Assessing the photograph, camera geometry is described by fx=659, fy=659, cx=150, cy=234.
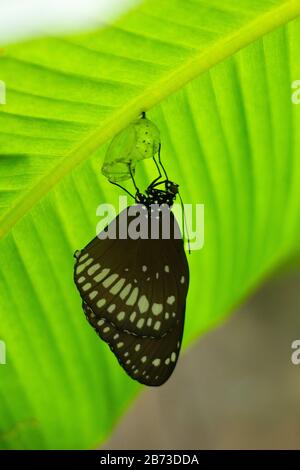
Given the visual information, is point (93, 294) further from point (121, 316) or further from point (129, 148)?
point (129, 148)

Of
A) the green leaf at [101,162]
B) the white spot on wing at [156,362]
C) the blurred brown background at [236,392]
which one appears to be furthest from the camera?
the blurred brown background at [236,392]

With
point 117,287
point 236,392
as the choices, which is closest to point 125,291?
point 117,287

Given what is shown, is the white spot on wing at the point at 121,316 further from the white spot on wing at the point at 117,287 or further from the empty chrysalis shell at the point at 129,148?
the empty chrysalis shell at the point at 129,148

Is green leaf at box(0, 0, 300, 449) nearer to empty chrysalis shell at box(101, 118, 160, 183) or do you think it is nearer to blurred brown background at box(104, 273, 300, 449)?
empty chrysalis shell at box(101, 118, 160, 183)

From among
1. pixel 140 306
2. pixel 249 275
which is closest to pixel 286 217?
pixel 249 275

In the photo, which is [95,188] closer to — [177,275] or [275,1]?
[177,275]

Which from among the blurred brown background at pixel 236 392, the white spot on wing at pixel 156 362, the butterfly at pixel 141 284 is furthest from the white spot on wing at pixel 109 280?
the blurred brown background at pixel 236 392
